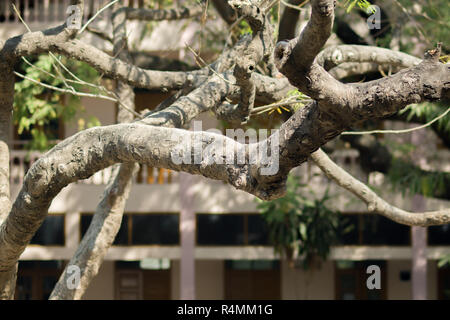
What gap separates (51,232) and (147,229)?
1825 mm

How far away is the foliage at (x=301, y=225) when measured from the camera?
11992 millimetres

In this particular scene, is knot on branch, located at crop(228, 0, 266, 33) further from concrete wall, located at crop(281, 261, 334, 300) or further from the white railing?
concrete wall, located at crop(281, 261, 334, 300)

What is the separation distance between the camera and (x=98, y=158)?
3582mm

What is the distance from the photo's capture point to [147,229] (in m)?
13.4

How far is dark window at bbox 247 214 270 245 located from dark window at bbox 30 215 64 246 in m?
3.58

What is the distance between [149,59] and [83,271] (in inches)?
110

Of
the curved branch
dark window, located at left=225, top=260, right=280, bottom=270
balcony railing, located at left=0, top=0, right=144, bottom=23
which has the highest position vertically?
balcony railing, located at left=0, top=0, right=144, bottom=23

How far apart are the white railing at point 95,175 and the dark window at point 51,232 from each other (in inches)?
34.2

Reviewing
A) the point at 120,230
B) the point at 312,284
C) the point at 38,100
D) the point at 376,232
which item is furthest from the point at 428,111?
the point at 120,230

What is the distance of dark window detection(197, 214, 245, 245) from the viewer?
43.7ft

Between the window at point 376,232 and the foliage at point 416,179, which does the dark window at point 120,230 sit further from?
the foliage at point 416,179

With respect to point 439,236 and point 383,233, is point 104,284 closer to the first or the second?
point 383,233

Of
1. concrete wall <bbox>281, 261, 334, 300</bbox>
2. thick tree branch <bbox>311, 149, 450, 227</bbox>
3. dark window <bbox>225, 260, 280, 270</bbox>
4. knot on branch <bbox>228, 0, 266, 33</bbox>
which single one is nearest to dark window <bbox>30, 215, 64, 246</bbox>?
dark window <bbox>225, 260, 280, 270</bbox>

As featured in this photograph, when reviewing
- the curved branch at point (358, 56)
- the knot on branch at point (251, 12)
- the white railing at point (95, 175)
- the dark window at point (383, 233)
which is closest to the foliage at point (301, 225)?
the dark window at point (383, 233)
